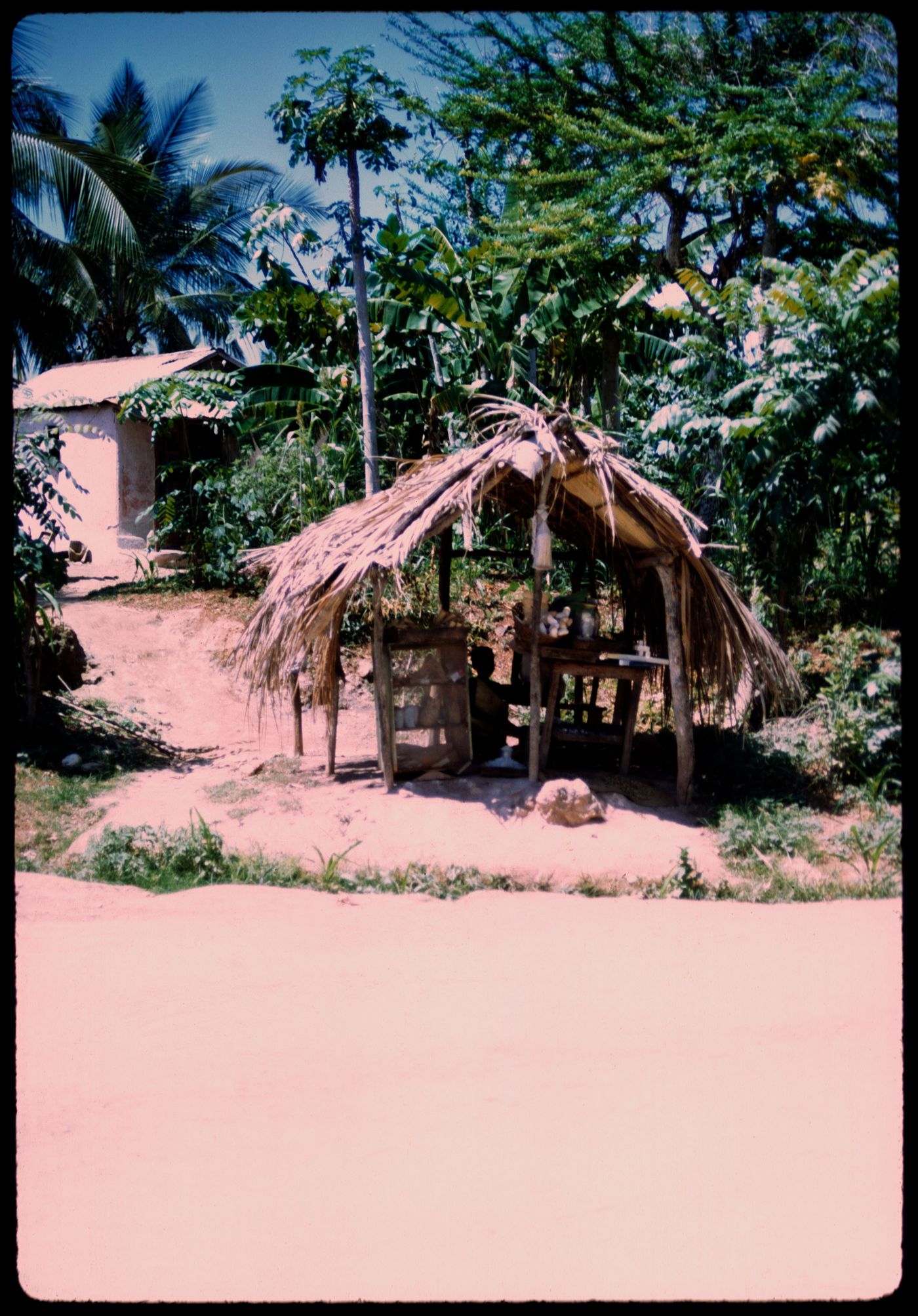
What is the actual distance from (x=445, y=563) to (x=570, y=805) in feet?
11.0

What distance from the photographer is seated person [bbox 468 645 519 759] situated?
8180 millimetres

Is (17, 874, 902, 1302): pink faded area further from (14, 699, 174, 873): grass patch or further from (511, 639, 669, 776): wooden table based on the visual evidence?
(511, 639, 669, 776): wooden table

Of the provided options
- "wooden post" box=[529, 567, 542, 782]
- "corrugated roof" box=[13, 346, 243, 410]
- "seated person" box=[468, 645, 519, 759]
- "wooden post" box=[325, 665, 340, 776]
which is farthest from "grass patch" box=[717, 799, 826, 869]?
"corrugated roof" box=[13, 346, 243, 410]

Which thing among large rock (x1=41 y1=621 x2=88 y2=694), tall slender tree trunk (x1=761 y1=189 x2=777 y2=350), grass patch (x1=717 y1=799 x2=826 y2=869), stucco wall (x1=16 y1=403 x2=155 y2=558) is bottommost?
grass patch (x1=717 y1=799 x2=826 y2=869)

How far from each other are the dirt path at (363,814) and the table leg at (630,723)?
0.44 metres

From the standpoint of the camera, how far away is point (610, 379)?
11.2 m

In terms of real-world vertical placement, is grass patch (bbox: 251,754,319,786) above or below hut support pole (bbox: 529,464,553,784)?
below

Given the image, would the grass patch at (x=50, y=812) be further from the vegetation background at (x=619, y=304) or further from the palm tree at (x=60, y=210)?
the palm tree at (x=60, y=210)

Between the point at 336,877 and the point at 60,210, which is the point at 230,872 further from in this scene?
the point at 60,210

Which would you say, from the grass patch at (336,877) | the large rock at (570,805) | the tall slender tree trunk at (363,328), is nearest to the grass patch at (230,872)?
the grass patch at (336,877)

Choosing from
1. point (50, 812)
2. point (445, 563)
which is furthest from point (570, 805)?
point (50, 812)

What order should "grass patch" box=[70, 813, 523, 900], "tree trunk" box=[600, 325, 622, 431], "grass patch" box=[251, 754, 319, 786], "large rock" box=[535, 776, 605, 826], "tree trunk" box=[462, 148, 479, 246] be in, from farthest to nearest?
1. "tree trunk" box=[462, 148, 479, 246]
2. "tree trunk" box=[600, 325, 622, 431]
3. "grass patch" box=[251, 754, 319, 786]
4. "large rock" box=[535, 776, 605, 826]
5. "grass patch" box=[70, 813, 523, 900]

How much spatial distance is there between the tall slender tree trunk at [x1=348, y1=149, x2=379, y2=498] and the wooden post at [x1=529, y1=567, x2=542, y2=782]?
7.92 feet

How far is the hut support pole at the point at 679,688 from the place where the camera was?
710 cm
